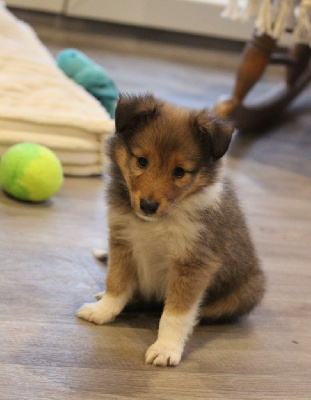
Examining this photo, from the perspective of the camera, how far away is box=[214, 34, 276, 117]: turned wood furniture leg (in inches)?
153

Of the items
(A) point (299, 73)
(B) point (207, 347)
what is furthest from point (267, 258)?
(A) point (299, 73)

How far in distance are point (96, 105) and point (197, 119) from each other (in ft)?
4.85

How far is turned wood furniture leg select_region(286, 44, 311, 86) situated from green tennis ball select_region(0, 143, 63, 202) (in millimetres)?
2702

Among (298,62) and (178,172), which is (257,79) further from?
(178,172)

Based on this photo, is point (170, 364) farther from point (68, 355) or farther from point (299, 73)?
point (299, 73)

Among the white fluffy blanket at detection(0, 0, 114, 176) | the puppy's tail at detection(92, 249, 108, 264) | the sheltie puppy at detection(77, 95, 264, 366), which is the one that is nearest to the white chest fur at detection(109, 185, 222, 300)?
the sheltie puppy at detection(77, 95, 264, 366)

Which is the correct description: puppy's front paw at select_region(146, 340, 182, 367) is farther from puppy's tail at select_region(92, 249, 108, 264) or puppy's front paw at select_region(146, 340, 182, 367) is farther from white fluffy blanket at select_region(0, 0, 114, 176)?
white fluffy blanket at select_region(0, 0, 114, 176)

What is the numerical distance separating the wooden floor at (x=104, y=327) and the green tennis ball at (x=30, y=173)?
6 cm

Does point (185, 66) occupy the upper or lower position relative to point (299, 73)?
lower

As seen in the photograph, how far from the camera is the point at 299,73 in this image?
484 centimetres

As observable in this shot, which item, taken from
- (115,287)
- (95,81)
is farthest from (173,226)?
(95,81)

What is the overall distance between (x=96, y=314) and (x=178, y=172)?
0.50 m

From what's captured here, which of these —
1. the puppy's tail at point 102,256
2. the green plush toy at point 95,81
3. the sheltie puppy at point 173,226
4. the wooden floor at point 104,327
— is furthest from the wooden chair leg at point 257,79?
the sheltie puppy at point 173,226

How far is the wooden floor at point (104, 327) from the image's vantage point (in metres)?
1.59
